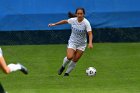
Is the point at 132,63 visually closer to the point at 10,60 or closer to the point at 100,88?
the point at 10,60

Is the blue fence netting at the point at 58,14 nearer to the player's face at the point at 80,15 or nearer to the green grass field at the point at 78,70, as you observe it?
the green grass field at the point at 78,70

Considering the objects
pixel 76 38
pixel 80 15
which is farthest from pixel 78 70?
pixel 80 15

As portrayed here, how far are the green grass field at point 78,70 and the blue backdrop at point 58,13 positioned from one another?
40.9 inches

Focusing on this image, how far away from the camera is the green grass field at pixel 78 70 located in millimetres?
13973

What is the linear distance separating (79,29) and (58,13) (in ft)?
26.9

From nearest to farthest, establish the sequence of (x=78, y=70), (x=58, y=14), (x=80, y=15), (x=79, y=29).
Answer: (x=80, y=15) → (x=79, y=29) → (x=78, y=70) → (x=58, y=14)

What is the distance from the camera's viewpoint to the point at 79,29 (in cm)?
1578

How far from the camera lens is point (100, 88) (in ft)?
45.5

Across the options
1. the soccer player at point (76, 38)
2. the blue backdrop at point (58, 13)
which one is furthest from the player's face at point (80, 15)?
the blue backdrop at point (58, 13)

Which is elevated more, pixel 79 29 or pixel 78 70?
pixel 79 29

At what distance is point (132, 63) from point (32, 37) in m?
6.23

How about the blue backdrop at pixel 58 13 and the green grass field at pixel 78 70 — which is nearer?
the green grass field at pixel 78 70

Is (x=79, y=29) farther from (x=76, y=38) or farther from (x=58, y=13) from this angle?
(x=58, y=13)

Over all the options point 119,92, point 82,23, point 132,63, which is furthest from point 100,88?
point 132,63
